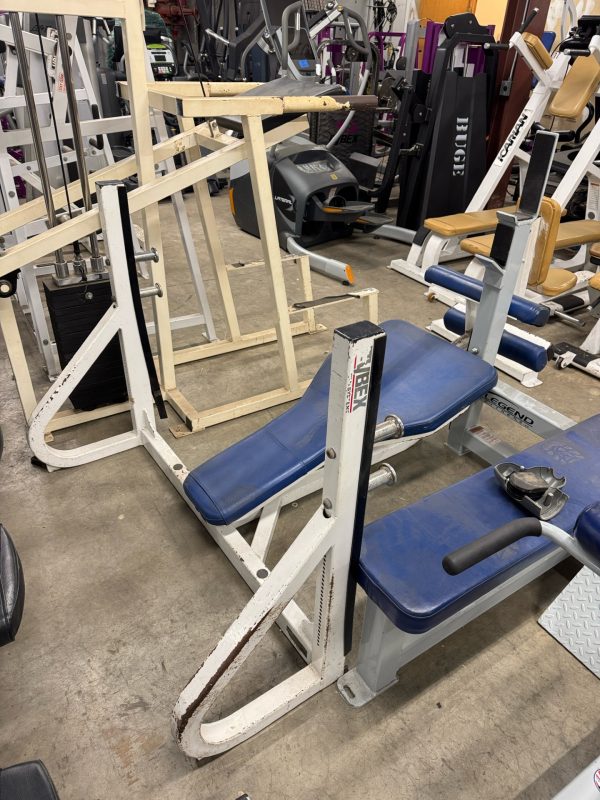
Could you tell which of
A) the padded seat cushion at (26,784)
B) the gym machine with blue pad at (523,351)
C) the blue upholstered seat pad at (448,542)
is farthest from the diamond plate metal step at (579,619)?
the padded seat cushion at (26,784)

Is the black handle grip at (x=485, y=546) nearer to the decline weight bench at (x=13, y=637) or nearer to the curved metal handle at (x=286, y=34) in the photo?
the decline weight bench at (x=13, y=637)

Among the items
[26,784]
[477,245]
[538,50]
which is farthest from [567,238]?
[26,784]

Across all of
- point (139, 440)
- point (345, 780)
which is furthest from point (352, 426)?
point (139, 440)

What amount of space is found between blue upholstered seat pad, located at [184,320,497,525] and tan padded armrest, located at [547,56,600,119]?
2545 mm

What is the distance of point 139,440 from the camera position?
2.27m

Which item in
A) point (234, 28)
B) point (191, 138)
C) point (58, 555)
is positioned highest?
point (234, 28)

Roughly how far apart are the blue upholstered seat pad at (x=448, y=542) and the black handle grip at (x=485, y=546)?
0.33m

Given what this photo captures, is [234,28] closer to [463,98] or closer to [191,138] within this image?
[463,98]

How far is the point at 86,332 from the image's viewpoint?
2.21 m

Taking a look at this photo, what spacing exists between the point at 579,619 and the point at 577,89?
3.49 metres

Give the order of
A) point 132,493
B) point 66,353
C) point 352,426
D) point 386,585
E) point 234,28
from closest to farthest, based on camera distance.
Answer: point 352,426 < point 386,585 < point 132,493 < point 66,353 < point 234,28

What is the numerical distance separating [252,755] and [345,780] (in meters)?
0.22

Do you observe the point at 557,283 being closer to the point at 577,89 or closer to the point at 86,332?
the point at 577,89

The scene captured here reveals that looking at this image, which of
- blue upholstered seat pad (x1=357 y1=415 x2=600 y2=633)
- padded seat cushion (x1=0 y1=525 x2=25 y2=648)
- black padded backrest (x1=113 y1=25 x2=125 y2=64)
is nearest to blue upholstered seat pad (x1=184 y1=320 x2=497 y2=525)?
blue upholstered seat pad (x1=357 y1=415 x2=600 y2=633)
